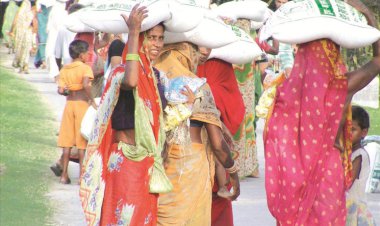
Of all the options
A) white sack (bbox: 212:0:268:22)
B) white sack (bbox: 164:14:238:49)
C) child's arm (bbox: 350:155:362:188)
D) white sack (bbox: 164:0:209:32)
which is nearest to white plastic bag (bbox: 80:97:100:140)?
white sack (bbox: 212:0:268:22)

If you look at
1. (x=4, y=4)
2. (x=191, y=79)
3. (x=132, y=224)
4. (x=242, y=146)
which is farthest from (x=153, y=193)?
(x=4, y=4)

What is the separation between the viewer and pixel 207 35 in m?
8.21

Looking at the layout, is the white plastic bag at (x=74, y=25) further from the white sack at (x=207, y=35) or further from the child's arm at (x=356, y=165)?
the child's arm at (x=356, y=165)

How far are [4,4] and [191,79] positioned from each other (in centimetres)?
3785

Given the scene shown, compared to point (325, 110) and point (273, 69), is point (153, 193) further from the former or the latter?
point (273, 69)

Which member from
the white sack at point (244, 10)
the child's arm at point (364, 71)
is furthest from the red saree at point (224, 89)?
the white sack at point (244, 10)

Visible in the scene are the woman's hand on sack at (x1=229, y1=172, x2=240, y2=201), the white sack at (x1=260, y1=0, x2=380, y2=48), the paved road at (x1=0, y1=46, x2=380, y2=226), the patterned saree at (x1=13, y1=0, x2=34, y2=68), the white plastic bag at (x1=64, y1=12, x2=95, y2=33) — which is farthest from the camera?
the patterned saree at (x1=13, y1=0, x2=34, y2=68)

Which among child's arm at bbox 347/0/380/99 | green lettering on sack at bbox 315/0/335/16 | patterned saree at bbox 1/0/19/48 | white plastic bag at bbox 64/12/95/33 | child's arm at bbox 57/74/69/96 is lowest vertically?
patterned saree at bbox 1/0/19/48

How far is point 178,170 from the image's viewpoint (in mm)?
7828

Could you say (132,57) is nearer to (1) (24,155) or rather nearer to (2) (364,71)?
(2) (364,71)

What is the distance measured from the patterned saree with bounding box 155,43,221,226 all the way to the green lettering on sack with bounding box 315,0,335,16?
986 mm

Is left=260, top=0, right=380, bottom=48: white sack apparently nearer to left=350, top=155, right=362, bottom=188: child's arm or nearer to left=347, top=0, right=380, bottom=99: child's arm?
left=347, top=0, right=380, bottom=99: child's arm

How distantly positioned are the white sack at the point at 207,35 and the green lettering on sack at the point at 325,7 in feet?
2.80

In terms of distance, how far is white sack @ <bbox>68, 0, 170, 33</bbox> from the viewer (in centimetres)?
721
